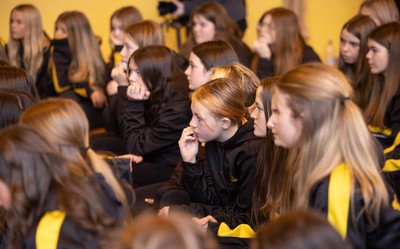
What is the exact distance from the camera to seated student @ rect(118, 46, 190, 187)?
2.93 meters

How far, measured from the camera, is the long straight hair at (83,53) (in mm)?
3984

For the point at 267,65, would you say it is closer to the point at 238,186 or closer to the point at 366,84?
the point at 366,84

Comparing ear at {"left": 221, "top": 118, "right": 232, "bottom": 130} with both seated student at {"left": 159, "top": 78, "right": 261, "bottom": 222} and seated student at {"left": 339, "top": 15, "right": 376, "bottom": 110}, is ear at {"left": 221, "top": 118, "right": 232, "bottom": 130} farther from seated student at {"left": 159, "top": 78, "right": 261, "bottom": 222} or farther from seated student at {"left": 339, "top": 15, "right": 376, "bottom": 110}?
seated student at {"left": 339, "top": 15, "right": 376, "bottom": 110}

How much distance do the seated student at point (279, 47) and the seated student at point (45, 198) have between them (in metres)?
2.52

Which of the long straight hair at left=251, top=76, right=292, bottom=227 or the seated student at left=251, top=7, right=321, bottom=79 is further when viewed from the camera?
the seated student at left=251, top=7, right=321, bottom=79

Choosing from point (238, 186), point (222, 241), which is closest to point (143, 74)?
point (238, 186)

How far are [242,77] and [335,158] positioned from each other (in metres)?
0.91

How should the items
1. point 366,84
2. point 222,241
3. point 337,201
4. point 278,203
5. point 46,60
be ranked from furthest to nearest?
1. point 46,60
2. point 366,84
3. point 222,241
4. point 278,203
5. point 337,201

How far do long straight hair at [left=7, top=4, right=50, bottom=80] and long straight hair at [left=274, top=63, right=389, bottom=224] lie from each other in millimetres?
2605

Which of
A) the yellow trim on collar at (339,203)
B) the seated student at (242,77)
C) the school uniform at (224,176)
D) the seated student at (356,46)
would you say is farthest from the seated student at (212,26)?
the yellow trim on collar at (339,203)

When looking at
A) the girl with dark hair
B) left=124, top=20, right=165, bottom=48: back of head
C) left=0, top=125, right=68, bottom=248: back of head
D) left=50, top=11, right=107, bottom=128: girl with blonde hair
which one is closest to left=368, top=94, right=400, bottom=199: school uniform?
the girl with dark hair

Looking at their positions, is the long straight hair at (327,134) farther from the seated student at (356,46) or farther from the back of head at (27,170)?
the seated student at (356,46)

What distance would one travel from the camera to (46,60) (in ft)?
13.3

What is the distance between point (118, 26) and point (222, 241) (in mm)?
2441
